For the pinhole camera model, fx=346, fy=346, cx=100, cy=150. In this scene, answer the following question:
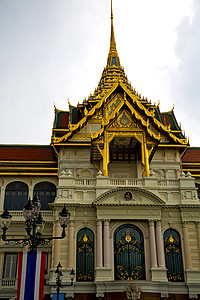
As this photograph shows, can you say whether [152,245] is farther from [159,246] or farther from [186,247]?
[186,247]

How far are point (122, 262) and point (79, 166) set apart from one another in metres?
9.37

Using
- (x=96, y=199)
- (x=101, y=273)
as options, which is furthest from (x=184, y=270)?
(x=96, y=199)

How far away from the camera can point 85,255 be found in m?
21.8

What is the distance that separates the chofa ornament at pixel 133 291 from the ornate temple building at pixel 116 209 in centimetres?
6

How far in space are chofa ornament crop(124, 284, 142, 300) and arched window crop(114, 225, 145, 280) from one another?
4.44 feet

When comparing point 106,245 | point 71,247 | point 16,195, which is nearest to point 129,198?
point 106,245

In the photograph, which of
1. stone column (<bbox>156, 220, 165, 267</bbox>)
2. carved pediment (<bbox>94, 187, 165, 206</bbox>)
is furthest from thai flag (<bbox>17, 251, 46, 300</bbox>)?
stone column (<bbox>156, 220, 165, 267</bbox>)

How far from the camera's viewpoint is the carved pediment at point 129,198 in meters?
22.6

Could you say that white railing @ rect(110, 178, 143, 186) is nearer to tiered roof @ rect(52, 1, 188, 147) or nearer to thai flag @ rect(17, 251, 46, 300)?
tiered roof @ rect(52, 1, 188, 147)

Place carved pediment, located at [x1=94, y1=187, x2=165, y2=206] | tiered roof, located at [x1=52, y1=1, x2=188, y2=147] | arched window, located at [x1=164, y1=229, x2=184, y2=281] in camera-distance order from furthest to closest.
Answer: tiered roof, located at [x1=52, y1=1, x2=188, y2=147]
carved pediment, located at [x1=94, y1=187, x2=165, y2=206]
arched window, located at [x1=164, y1=229, x2=184, y2=281]

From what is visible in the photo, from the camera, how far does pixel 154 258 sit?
21359mm

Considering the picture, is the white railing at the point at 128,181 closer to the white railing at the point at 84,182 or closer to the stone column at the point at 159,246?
the white railing at the point at 84,182

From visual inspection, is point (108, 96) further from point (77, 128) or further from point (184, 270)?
point (184, 270)

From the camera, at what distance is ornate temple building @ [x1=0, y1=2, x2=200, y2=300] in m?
21.0
